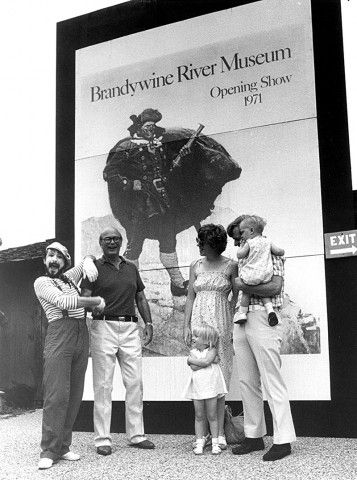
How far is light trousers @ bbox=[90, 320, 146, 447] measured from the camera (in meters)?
4.99

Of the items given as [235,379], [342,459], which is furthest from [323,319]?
[342,459]

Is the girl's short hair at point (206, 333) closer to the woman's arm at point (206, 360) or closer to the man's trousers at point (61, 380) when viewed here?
the woman's arm at point (206, 360)

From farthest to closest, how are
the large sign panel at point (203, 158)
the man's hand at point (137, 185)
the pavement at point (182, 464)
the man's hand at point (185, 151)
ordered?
the man's hand at point (137, 185) → the man's hand at point (185, 151) → the large sign panel at point (203, 158) → the pavement at point (182, 464)

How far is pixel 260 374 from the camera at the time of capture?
4.55 meters

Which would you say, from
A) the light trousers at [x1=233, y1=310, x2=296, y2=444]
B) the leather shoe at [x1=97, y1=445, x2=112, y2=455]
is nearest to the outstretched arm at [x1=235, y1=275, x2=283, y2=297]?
the light trousers at [x1=233, y1=310, x2=296, y2=444]

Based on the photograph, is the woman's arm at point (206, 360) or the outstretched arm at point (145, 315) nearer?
the woman's arm at point (206, 360)

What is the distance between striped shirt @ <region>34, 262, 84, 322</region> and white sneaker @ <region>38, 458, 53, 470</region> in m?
0.95

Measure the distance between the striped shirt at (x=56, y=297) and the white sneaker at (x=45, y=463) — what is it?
37.5 inches

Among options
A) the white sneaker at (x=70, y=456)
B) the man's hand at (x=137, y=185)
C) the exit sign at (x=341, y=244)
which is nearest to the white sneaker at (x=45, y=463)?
the white sneaker at (x=70, y=456)

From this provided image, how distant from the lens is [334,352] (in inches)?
214

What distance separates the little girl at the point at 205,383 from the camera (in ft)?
15.6

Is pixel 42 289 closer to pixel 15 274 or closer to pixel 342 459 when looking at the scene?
pixel 342 459

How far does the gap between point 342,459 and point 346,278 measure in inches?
64.3

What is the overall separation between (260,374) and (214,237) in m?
1.14
